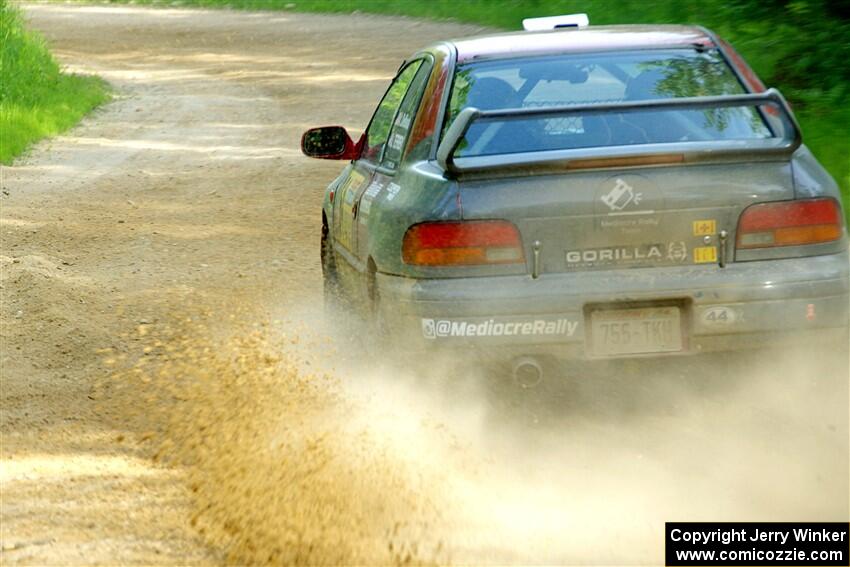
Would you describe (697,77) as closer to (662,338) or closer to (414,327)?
(662,338)

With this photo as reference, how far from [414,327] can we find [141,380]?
2124mm

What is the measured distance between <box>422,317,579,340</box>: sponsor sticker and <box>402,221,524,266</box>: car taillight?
218mm

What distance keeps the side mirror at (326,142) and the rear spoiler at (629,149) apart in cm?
185

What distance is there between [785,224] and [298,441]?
79.1 inches

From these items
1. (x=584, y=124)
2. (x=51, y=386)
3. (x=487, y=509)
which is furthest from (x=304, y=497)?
(x=51, y=386)

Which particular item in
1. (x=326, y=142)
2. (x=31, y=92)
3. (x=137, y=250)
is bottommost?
(x=31, y=92)

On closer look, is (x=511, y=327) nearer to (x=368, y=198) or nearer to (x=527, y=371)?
(x=527, y=371)

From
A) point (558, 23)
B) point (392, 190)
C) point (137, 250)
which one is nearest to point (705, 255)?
point (392, 190)

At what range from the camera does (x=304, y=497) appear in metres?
4.97

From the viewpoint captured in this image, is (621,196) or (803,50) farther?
(803,50)

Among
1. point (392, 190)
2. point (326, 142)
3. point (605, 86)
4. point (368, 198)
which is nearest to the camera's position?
point (392, 190)

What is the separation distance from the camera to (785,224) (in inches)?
207

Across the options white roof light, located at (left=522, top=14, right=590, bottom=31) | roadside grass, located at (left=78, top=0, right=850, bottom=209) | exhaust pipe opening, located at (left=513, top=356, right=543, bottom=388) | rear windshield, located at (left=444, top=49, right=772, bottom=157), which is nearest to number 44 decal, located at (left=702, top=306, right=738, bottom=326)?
exhaust pipe opening, located at (left=513, top=356, right=543, bottom=388)

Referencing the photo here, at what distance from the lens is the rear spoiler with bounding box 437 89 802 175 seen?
5.21 meters
